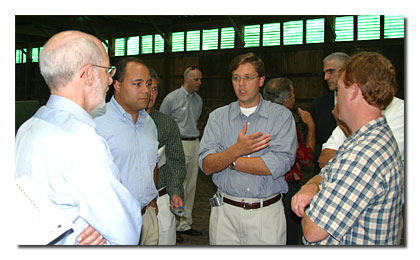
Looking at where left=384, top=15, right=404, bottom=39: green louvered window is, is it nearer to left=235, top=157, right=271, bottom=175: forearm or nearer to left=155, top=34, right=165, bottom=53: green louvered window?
left=235, top=157, right=271, bottom=175: forearm

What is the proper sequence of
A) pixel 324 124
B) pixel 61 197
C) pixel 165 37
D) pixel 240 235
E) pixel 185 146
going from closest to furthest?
pixel 61 197 → pixel 240 235 → pixel 324 124 → pixel 185 146 → pixel 165 37

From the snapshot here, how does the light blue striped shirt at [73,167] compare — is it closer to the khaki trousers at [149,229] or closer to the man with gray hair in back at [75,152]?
the man with gray hair in back at [75,152]

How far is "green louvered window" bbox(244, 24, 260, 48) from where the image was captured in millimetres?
8054

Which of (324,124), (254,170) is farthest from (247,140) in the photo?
(324,124)

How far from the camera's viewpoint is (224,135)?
2.32m

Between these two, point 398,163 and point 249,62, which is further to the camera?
point 249,62

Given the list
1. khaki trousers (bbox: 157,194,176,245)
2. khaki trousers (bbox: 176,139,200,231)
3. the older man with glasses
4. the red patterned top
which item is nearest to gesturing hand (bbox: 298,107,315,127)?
the red patterned top

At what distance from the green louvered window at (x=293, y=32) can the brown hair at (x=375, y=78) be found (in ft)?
21.0

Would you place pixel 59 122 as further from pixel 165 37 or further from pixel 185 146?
pixel 165 37

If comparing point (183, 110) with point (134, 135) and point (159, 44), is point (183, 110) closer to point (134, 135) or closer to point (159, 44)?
point (134, 135)

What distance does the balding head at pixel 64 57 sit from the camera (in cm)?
127

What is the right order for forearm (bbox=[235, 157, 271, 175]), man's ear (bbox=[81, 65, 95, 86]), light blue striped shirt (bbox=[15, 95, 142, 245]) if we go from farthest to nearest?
forearm (bbox=[235, 157, 271, 175])
man's ear (bbox=[81, 65, 95, 86])
light blue striped shirt (bbox=[15, 95, 142, 245])

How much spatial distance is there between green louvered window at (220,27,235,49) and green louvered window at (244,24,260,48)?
0.34 m
